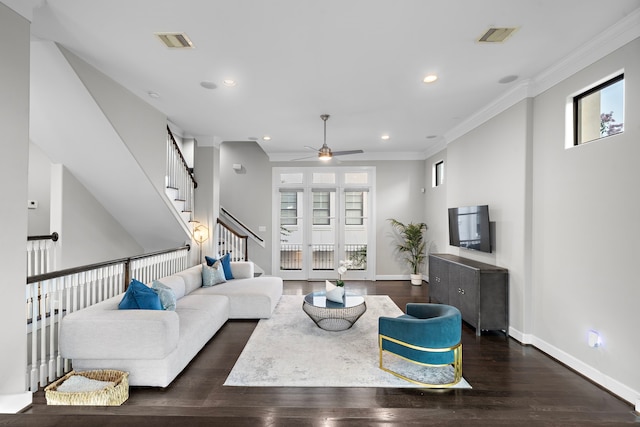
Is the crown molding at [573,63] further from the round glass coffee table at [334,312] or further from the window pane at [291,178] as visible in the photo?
the window pane at [291,178]

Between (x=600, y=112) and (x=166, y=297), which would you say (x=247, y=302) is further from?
(x=600, y=112)

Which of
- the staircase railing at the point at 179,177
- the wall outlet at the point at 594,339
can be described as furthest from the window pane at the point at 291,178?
the wall outlet at the point at 594,339

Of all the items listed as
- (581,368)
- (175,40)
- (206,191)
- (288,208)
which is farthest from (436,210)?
(175,40)

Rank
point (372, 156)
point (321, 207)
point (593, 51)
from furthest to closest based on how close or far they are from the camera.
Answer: point (321, 207), point (372, 156), point (593, 51)

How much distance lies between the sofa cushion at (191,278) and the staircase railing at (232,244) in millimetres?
1428

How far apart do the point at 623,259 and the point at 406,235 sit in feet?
15.9

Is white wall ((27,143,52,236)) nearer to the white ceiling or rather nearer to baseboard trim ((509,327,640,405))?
the white ceiling

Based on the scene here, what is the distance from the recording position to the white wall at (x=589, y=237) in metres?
2.71

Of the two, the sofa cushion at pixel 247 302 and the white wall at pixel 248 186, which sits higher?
the white wall at pixel 248 186

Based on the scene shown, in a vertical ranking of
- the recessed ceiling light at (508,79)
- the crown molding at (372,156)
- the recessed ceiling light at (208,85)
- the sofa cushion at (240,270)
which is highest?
the recessed ceiling light at (508,79)

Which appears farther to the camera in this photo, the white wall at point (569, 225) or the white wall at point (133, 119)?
the white wall at point (133, 119)

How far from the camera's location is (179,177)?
5.73 m

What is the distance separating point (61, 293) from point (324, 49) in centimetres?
341

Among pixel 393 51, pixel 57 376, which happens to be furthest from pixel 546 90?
pixel 57 376
